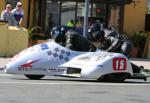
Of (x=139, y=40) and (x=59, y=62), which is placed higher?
(x=59, y=62)

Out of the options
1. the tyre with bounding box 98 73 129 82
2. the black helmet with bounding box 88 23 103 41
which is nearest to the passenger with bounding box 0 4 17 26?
the black helmet with bounding box 88 23 103 41

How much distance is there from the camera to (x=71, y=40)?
1531 centimetres

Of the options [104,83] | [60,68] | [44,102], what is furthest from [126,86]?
[44,102]

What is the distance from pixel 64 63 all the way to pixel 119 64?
53.8 inches

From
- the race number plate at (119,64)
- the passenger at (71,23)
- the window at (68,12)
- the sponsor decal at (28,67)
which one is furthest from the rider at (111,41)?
the window at (68,12)

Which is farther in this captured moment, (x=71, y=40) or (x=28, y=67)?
(x=71, y=40)

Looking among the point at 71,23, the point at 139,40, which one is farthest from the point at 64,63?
the point at 139,40

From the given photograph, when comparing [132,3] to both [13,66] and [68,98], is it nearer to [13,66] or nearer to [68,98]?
[13,66]

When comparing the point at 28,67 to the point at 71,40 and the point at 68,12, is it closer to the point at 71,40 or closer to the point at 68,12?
the point at 71,40

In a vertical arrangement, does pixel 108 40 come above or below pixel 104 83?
above

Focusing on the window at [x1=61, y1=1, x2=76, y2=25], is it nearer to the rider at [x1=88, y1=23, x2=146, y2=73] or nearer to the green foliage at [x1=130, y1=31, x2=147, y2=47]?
the green foliage at [x1=130, y1=31, x2=147, y2=47]

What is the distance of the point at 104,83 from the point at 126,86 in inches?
28.6

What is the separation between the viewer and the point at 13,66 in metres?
14.9

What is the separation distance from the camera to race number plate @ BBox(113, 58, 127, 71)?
49.8 feet
